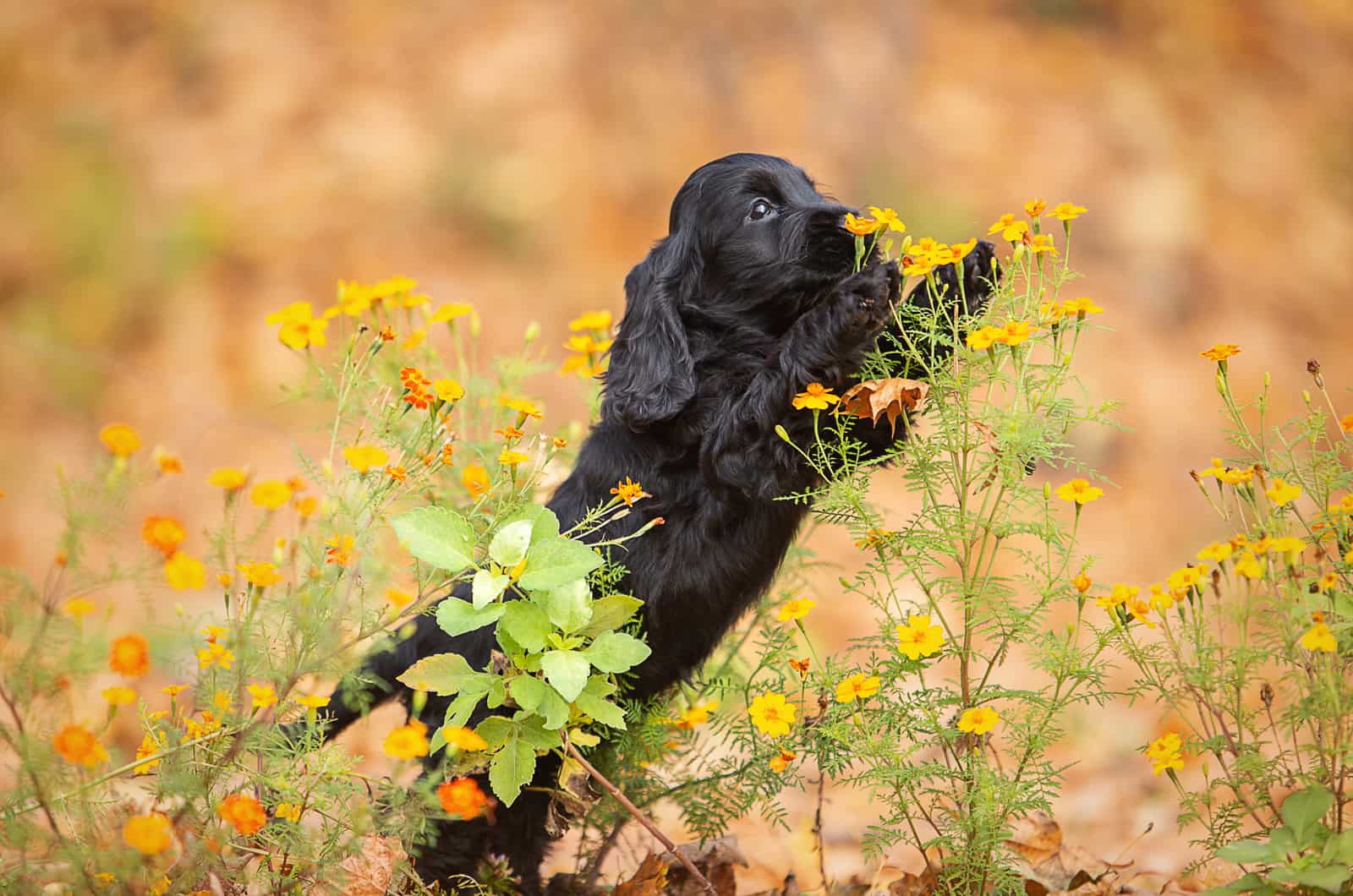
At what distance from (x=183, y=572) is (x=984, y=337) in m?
1.35

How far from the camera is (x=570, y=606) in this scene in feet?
6.87

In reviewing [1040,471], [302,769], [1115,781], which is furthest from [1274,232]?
[302,769]

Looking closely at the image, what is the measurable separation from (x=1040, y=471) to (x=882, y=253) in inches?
174

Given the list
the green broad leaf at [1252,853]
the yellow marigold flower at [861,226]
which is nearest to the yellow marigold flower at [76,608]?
the yellow marigold flower at [861,226]

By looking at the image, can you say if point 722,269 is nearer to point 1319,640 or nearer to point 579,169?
point 1319,640

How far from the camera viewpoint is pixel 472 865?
8.74 feet

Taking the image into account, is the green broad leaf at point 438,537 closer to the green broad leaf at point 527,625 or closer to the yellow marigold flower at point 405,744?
the green broad leaf at point 527,625

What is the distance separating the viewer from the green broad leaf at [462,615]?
2041 millimetres

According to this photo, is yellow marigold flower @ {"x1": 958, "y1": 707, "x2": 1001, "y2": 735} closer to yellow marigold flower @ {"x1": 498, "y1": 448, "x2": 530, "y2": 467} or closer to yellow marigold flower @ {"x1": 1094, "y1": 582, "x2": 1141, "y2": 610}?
yellow marigold flower @ {"x1": 1094, "y1": 582, "x2": 1141, "y2": 610}

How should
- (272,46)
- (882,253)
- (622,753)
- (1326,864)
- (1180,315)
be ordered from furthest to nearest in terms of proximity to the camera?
1. (272,46)
2. (1180,315)
3. (622,753)
4. (882,253)
5. (1326,864)

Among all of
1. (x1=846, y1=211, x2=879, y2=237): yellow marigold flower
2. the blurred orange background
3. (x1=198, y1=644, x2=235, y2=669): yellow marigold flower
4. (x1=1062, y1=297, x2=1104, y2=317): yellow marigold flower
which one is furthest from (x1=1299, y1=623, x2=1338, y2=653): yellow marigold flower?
the blurred orange background

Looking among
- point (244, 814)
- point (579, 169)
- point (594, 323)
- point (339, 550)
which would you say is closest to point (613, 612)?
point (339, 550)

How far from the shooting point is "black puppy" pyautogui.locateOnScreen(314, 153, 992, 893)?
7.91ft

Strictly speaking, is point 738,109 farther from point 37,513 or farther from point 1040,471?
point 37,513
